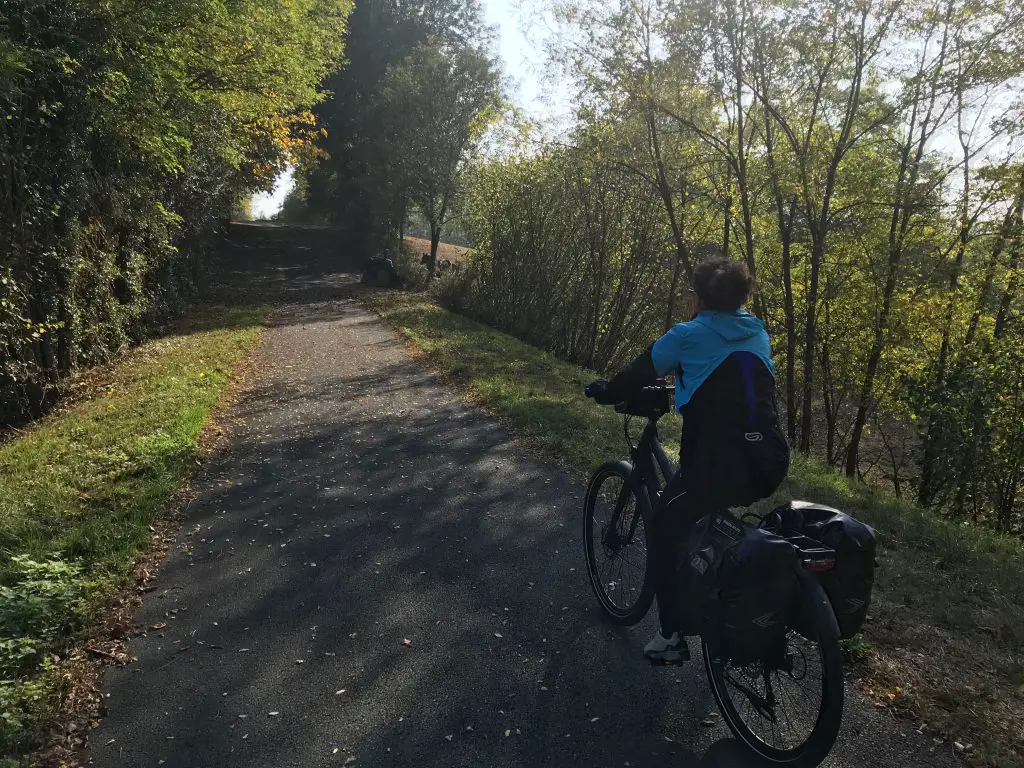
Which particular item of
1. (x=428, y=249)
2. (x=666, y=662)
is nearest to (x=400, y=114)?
(x=428, y=249)

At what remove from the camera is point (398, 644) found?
11.8 feet

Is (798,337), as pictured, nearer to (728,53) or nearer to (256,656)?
(728,53)

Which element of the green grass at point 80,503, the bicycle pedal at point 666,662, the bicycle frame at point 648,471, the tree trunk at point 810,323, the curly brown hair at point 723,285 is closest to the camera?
the curly brown hair at point 723,285

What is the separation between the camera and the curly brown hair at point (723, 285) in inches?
113

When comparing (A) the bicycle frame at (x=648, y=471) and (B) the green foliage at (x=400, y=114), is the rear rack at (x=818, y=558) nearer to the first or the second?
(A) the bicycle frame at (x=648, y=471)

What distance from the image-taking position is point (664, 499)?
3137 millimetres

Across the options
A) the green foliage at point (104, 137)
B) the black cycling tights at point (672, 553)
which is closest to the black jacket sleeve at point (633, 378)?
the black cycling tights at point (672, 553)

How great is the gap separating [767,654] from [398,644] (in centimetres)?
194

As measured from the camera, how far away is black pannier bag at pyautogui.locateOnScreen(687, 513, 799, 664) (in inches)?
96.3

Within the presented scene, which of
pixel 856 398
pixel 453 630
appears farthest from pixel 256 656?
pixel 856 398

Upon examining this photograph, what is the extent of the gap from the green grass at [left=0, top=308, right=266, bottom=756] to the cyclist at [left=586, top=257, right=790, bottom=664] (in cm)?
305

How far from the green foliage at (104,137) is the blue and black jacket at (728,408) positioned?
24.7 ft

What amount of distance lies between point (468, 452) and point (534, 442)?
0.79m

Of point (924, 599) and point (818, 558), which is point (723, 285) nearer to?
point (818, 558)
